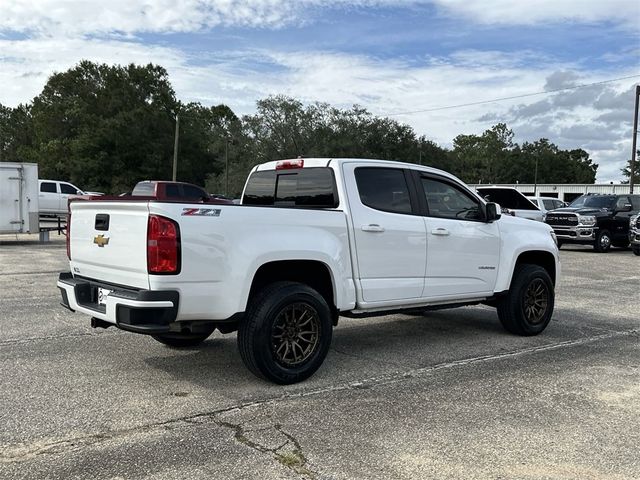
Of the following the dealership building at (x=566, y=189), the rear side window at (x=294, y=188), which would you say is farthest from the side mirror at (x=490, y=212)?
the dealership building at (x=566, y=189)

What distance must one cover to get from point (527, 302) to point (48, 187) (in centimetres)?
2323

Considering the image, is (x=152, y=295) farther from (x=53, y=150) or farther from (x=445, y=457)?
(x=53, y=150)

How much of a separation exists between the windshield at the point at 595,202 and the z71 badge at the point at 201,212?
19419 mm

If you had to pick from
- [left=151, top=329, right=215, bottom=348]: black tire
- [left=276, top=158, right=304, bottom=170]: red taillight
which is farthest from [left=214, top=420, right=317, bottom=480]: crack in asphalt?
[left=276, top=158, right=304, bottom=170]: red taillight

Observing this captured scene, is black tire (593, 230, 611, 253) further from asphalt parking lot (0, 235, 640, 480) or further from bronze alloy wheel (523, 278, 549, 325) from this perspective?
bronze alloy wheel (523, 278, 549, 325)

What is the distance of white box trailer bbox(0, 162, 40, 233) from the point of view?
17.5m

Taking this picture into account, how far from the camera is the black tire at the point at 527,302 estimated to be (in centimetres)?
714

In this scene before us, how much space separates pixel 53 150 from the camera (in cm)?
5816

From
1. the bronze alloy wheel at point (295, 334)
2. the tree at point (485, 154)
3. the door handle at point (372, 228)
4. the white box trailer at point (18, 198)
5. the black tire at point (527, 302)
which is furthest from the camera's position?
the tree at point (485, 154)

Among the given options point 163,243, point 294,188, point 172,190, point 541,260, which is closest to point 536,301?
point 541,260

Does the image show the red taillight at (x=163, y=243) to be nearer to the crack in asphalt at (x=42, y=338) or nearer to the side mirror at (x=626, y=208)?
the crack in asphalt at (x=42, y=338)

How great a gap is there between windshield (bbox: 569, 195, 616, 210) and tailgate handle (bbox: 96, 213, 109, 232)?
1966 centimetres

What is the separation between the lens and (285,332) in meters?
5.14

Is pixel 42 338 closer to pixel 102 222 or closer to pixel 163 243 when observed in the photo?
pixel 102 222
